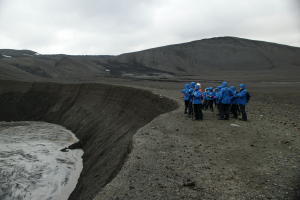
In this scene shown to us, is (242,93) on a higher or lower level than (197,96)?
higher

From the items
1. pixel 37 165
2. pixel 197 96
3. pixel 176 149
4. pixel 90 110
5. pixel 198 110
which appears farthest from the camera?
pixel 90 110

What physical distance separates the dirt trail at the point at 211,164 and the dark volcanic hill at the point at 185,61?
7141cm

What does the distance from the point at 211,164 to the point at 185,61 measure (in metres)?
106

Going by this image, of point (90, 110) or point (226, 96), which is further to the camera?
point (90, 110)

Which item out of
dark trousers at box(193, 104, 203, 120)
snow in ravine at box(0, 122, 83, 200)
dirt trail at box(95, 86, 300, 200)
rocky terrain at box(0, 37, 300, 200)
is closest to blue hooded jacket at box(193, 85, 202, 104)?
dark trousers at box(193, 104, 203, 120)

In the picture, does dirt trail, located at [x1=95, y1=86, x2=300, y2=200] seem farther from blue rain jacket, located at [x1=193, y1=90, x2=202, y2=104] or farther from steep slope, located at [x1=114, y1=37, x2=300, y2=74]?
steep slope, located at [x1=114, y1=37, x2=300, y2=74]

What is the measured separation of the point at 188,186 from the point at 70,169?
14.4 metres

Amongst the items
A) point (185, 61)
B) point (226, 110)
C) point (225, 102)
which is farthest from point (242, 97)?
point (185, 61)

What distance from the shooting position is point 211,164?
937cm

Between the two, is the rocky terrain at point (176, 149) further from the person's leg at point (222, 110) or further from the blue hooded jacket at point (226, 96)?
the blue hooded jacket at point (226, 96)

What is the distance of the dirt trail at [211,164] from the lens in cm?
760

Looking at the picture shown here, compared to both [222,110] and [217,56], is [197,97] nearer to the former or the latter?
[222,110]

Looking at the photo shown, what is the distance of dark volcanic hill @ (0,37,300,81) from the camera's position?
87438 millimetres

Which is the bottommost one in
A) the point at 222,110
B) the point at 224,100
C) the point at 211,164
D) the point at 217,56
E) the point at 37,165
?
the point at 37,165
